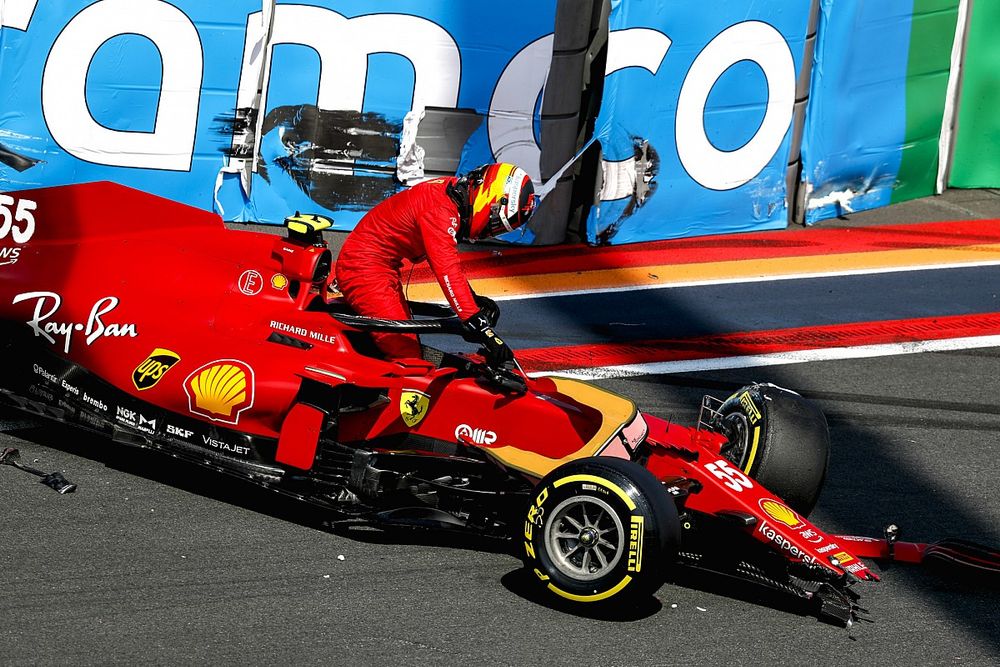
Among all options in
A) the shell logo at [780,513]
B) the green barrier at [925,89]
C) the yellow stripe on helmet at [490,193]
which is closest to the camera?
the shell logo at [780,513]

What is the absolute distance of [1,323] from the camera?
6.77 metres

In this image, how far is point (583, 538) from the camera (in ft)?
17.6

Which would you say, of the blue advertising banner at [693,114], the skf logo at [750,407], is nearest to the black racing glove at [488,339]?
the skf logo at [750,407]

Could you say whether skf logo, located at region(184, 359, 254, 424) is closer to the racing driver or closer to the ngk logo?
the racing driver

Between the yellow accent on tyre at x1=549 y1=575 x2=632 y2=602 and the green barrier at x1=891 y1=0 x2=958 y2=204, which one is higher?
the green barrier at x1=891 y1=0 x2=958 y2=204

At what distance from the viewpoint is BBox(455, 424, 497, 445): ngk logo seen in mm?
6074

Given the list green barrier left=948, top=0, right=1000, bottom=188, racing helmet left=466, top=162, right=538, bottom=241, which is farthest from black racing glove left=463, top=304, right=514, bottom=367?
green barrier left=948, top=0, right=1000, bottom=188

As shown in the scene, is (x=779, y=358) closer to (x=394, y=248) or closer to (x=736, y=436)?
(x=736, y=436)

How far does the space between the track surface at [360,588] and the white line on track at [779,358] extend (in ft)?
4.29

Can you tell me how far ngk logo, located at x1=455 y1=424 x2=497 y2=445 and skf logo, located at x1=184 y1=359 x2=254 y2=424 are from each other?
1.01m

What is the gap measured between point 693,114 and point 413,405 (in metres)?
5.78

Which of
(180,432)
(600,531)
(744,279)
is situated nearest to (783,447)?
(600,531)

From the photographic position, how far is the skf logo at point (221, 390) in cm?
625

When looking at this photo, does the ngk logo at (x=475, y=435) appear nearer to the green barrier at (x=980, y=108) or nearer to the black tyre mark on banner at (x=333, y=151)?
the black tyre mark on banner at (x=333, y=151)
